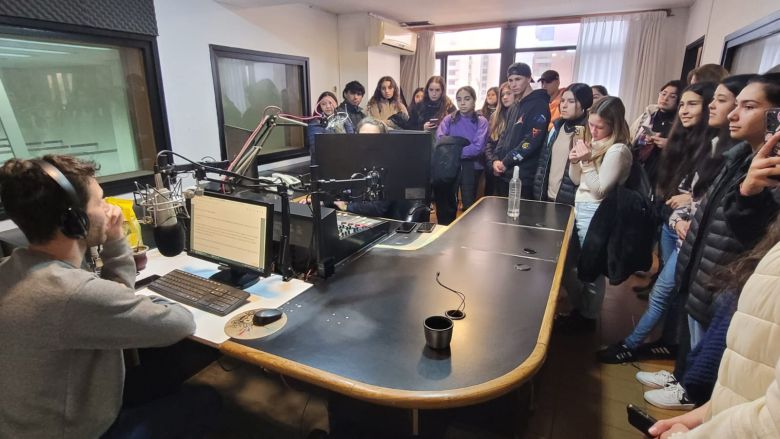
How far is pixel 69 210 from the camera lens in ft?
3.29

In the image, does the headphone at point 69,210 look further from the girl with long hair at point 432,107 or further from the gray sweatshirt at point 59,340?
the girl with long hair at point 432,107

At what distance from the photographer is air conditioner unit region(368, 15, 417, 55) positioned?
17.1 feet

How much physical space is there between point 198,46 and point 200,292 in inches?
115

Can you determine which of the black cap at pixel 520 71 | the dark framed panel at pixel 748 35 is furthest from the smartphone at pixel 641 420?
the black cap at pixel 520 71

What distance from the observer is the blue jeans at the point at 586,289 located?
7.60ft

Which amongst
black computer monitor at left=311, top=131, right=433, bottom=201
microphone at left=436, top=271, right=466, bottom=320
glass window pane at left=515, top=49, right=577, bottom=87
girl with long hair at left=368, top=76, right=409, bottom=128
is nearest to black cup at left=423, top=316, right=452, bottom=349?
microphone at left=436, top=271, right=466, bottom=320

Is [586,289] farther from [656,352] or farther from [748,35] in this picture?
[748,35]

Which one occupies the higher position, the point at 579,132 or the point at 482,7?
the point at 482,7

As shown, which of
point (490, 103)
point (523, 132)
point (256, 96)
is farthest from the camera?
point (490, 103)

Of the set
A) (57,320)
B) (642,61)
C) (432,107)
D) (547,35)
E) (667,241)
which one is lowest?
(667,241)

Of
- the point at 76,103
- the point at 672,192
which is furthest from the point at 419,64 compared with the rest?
the point at 672,192

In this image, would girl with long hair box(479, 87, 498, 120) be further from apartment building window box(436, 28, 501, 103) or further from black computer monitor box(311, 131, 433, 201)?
black computer monitor box(311, 131, 433, 201)

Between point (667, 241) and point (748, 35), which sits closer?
point (667, 241)

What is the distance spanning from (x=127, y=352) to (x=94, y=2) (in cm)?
248
